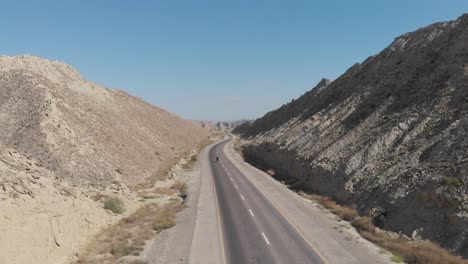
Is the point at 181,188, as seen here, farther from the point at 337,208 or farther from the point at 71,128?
the point at 337,208

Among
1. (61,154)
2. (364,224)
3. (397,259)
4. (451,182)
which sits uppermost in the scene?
(61,154)

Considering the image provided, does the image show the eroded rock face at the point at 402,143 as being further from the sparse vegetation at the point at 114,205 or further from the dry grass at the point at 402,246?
the sparse vegetation at the point at 114,205

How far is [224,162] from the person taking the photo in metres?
60.3

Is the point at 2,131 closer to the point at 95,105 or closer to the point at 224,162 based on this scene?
the point at 95,105

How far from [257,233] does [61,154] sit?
2501 cm

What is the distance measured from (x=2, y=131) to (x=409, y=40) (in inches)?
2125

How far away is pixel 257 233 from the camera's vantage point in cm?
2088

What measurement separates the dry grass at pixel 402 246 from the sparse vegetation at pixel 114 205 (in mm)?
16511

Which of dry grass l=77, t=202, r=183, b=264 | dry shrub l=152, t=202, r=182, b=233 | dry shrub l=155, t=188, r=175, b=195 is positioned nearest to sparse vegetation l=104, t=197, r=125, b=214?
dry grass l=77, t=202, r=183, b=264

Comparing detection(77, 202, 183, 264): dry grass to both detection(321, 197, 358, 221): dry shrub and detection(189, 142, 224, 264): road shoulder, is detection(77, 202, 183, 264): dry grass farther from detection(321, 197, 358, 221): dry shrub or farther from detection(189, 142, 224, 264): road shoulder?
detection(321, 197, 358, 221): dry shrub

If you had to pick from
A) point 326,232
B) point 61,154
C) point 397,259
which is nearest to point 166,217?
point 326,232

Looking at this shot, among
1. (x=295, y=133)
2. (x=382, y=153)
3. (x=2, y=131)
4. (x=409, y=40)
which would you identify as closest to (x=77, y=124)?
(x=2, y=131)

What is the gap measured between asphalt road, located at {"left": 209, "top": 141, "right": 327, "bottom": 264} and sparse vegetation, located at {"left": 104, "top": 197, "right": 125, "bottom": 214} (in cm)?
769

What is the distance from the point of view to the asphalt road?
1706cm
